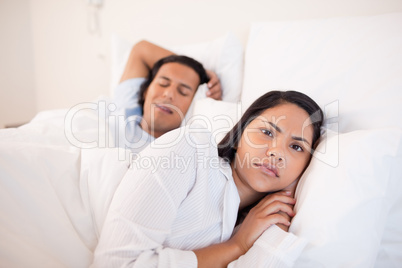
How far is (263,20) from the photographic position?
1457 millimetres

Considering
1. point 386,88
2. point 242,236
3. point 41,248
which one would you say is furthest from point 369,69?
point 41,248

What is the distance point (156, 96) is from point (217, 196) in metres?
0.71

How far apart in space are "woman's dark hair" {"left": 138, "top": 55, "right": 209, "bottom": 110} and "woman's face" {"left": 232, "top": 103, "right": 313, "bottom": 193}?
2.02 ft

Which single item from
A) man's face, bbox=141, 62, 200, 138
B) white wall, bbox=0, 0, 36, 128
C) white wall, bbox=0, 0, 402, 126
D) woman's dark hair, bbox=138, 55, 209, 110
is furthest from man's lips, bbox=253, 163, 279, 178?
white wall, bbox=0, 0, 36, 128

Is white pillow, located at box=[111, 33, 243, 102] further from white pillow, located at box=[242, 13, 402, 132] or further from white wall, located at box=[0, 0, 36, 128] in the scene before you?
white wall, located at box=[0, 0, 36, 128]

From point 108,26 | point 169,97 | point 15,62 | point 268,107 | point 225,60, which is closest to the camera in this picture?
point 268,107

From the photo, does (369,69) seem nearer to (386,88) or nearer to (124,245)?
(386,88)

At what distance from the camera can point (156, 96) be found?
4.46 ft

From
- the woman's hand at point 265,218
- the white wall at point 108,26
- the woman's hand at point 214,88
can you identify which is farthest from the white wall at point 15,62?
the woman's hand at point 265,218

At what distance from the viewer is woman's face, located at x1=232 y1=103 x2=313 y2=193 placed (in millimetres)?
819

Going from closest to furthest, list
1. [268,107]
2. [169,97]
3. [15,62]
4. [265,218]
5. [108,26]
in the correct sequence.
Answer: [265,218], [268,107], [169,97], [108,26], [15,62]

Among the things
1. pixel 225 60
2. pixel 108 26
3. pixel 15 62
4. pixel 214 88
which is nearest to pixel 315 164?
pixel 214 88

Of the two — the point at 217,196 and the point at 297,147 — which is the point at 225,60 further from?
the point at 217,196

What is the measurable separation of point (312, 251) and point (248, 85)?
780 mm
